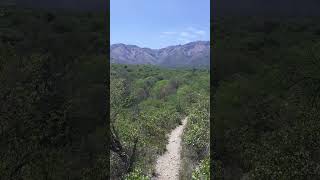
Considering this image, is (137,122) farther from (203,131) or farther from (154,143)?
(203,131)

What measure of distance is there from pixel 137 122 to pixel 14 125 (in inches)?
996

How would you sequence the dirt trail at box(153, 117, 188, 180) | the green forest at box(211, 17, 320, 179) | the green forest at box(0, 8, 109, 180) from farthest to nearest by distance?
1. the dirt trail at box(153, 117, 188, 180)
2. the green forest at box(0, 8, 109, 180)
3. the green forest at box(211, 17, 320, 179)

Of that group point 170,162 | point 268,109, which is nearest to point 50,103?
point 268,109

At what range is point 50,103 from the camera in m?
23.5

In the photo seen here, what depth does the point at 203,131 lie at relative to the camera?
126 feet

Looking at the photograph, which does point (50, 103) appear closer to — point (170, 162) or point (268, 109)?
point (268, 109)

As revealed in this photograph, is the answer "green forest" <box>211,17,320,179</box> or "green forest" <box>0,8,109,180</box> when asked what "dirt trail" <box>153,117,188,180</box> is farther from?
"green forest" <box>0,8,109,180</box>

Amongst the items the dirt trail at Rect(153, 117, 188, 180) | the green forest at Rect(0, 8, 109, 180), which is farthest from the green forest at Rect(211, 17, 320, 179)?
the green forest at Rect(0, 8, 109, 180)

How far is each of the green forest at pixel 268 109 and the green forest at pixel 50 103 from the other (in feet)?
25.2

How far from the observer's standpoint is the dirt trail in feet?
118

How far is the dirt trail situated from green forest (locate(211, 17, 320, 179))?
544 centimetres

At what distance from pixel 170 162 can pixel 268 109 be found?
16701 mm

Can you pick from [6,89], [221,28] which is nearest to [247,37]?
[221,28]

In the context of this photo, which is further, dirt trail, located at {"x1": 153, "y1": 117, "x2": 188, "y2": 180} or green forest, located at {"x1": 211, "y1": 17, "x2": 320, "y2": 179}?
dirt trail, located at {"x1": 153, "y1": 117, "x2": 188, "y2": 180}
